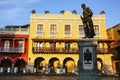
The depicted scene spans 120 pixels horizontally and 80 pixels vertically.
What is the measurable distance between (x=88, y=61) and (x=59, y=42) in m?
26.7

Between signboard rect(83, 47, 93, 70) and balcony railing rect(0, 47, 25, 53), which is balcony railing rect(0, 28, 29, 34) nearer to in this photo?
balcony railing rect(0, 47, 25, 53)

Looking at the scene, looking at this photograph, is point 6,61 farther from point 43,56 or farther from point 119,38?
point 119,38

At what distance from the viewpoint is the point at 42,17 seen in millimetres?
41250

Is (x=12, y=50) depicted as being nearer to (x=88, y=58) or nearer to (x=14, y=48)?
(x=14, y=48)

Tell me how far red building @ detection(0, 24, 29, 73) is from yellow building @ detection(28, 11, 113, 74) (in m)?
1.26

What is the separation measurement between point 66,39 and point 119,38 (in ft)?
34.6

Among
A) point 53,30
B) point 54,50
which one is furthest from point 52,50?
point 53,30

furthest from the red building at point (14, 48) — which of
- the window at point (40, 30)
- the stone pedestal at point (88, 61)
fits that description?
the stone pedestal at point (88, 61)

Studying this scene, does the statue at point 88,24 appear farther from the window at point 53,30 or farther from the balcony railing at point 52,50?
the window at point 53,30

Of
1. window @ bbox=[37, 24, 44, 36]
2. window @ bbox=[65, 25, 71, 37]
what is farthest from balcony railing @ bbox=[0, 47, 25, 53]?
window @ bbox=[65, 25, 71, 37]

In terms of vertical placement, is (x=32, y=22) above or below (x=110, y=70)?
above

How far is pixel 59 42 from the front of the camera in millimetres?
40281

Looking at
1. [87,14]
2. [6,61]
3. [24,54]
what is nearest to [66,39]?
[24,54]

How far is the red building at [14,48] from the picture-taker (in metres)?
39.9
